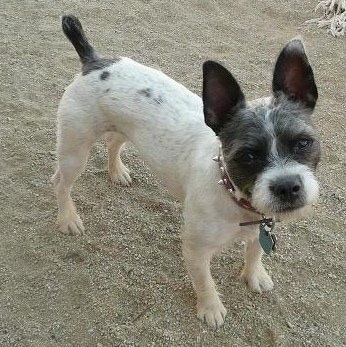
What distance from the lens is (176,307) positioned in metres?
3.64

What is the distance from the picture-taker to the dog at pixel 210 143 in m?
2.69

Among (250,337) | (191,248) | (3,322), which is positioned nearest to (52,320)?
(3,322)

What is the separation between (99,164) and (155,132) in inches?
56.3

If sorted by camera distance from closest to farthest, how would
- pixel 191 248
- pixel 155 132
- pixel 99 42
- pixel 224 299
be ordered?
pixel 191 248 → pixel 155 132 → pixel 224 299 → pixel 99 42

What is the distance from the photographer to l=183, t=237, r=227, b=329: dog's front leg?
3230 millimetres

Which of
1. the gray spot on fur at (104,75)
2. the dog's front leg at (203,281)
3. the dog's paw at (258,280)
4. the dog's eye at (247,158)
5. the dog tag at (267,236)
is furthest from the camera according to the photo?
the dog's paw at (258,280)

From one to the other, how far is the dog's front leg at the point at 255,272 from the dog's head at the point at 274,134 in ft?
2.97

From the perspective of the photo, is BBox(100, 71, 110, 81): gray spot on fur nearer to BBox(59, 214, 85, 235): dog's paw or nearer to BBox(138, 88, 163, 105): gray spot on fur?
BBox(138, 88, 163, 105): gray spot on fur

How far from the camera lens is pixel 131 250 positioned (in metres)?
4.00

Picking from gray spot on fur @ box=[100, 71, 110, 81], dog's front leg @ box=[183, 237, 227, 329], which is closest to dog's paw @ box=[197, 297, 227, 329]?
dog's front leg @ box=[183, 237, 227, 329]

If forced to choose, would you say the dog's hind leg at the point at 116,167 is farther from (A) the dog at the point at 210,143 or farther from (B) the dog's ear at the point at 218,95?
(B) the dog's ear at the point at 218,95

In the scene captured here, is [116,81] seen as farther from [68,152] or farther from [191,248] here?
[191,248]

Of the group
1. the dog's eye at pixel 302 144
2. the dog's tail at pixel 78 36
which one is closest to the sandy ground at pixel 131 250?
the dog's tail at pixel 78 36

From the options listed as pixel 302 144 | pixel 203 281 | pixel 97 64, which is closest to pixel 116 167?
pixel 97 64
